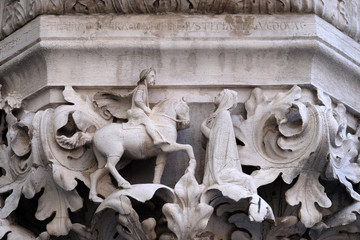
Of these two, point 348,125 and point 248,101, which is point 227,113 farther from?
point 348,125

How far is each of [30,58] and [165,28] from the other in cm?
66

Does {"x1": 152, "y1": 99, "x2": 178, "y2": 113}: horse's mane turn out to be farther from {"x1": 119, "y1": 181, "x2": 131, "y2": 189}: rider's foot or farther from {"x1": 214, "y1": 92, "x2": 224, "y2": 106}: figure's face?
{"x1": 119, "y1": 181, "x2": 131, "y2": 189}: rider's foot

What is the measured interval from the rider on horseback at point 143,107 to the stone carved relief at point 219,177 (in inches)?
1.8

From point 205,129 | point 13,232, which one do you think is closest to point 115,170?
point 205,129

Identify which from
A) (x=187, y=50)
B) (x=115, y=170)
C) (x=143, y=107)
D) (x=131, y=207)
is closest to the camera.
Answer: (x=131, y=207)

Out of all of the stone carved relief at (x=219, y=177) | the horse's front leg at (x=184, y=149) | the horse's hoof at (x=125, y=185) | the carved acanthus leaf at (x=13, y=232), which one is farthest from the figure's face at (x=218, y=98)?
the carved acanthus leaf at (x=13, y=232)

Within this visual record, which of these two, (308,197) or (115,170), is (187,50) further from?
(308,197)

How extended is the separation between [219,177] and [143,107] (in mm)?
483

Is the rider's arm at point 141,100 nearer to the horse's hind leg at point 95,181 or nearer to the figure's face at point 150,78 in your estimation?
the figure's face at point 150,78

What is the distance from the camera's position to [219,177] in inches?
263

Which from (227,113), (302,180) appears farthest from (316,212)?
(227,113)

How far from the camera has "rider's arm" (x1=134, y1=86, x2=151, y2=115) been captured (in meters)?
6.80

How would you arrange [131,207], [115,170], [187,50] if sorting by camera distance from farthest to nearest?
[187,50] < [115,170] < [131,207]

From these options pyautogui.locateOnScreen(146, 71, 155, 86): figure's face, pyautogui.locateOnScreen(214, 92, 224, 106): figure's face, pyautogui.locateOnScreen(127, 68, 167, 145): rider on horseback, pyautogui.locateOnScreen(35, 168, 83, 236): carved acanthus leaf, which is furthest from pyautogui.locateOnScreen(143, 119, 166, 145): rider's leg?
pyautogui.locateOnScreen(35, 168, 83, 236): carved acanthus leaf
